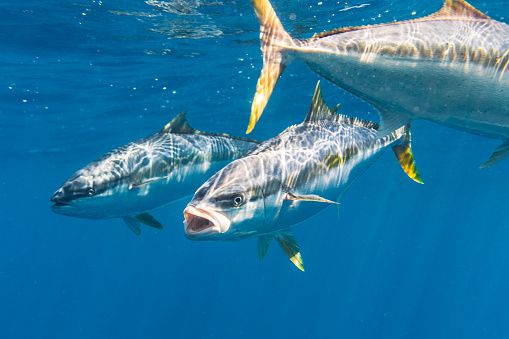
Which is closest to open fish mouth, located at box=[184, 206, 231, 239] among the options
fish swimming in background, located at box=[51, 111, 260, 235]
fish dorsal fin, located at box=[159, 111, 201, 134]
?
fish swimming in background, located at box=[51, 111, 260, 235]

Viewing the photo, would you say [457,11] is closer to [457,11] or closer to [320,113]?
[457,11]

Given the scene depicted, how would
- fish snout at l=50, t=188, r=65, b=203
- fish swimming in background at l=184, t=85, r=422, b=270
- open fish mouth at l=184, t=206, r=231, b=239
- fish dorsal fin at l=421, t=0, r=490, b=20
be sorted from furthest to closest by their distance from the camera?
fish snout at l=50, t=188, r=65, b=203 → fish dorsal fin at l=421, t=0, r=490, b=20 → fish swimming in background at l=184, t=85, r=422, b=270 → open fish mouth at l=184, t=206, r=231, b=239

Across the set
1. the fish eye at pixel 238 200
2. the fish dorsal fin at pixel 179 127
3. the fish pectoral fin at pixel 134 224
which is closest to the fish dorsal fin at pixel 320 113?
the fish eye at pixel 238 200

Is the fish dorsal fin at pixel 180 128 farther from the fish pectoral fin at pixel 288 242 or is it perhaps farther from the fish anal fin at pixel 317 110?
the fish pectoral fin at pixel 288 242

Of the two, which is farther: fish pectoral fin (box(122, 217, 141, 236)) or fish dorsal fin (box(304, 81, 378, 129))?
fish pectoral fin (box(122, 217, 141, 236))

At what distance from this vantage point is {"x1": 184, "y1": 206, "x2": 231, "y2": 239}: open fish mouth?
2740 millimetres

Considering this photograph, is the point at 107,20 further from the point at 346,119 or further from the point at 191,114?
the point at 191,114

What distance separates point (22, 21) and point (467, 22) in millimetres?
11607

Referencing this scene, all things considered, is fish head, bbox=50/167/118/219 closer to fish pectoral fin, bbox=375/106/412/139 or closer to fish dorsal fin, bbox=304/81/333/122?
fish dorsal fin, bbox=304/81/333/122

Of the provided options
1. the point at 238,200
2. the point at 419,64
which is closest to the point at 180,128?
the point at 238,200

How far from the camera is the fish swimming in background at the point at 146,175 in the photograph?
4520 millimetres

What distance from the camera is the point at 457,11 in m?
3.14

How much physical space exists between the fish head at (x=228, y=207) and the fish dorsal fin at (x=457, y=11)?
2129 millimetres

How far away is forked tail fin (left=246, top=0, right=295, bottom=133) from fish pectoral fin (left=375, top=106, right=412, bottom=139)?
97 centimetres
